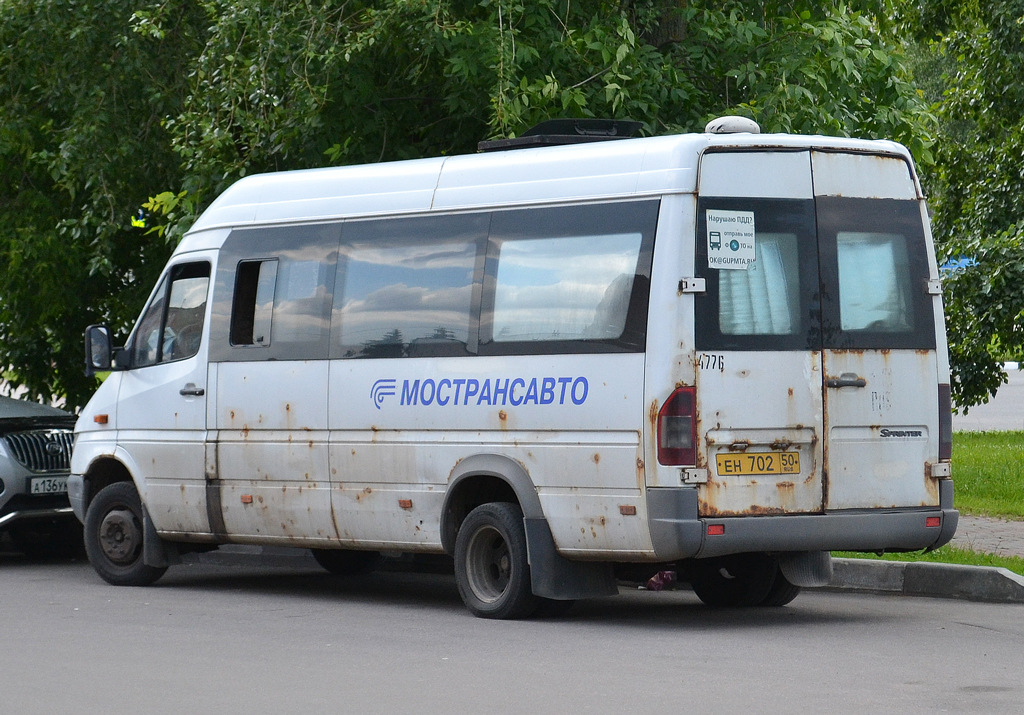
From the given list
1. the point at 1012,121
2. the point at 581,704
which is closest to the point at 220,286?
the point at 581,704

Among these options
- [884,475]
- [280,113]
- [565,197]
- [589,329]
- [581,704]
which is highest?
[280,113]

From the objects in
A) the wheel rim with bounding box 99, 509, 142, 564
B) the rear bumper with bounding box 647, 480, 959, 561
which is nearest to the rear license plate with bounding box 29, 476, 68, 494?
the wheel rim with bounding box 99, 509, 142, 564

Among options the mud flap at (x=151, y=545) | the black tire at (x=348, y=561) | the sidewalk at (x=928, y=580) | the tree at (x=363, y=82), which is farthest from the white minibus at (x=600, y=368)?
the tree at (x=363, y=82)

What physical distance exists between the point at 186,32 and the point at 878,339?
7935 mm

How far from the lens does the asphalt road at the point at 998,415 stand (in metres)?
34.4

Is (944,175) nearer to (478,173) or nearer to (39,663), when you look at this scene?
(478,173)

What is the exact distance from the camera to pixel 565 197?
10.2m

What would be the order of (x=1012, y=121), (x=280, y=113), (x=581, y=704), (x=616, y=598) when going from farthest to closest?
(x=1012, y=121) < (x=280, y=113) < (x=616, y=598) < (x=581, y=704)

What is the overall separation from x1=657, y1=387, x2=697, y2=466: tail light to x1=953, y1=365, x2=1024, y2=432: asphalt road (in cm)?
1986

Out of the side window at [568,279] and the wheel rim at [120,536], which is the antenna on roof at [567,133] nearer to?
the side window at [568,279]

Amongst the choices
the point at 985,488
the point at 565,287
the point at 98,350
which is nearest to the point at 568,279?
the point at 565,287

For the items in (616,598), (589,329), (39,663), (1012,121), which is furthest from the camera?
(1012,121)

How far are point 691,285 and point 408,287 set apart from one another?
2.06 metres

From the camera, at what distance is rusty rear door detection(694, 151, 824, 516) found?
9.57 metres
